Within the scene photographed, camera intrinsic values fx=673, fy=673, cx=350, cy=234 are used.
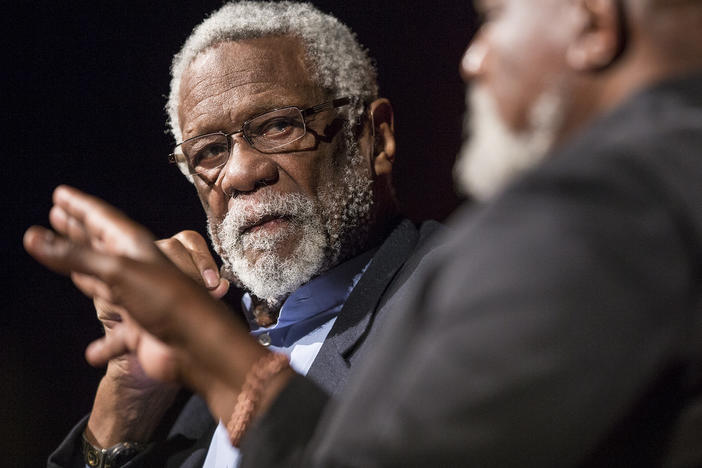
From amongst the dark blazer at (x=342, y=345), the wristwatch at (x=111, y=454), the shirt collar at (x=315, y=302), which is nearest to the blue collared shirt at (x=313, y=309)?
the shirt collar at (x=315, y=302)

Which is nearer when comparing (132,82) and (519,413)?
(519,413)

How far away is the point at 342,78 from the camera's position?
201cm

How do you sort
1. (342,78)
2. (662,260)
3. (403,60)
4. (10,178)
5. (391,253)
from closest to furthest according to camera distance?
(662,260)
(391,253)
(342,78)
(10,178)
(403,60)

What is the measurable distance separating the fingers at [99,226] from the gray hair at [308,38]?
1148mm

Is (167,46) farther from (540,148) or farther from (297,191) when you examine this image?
(540,148)

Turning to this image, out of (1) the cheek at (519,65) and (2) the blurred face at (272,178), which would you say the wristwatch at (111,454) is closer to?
(2) the blurred face at (272,178)

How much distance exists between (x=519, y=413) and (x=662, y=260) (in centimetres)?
17

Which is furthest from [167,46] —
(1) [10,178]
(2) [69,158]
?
(1) [10,178]

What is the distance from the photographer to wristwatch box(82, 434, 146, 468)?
1.75m

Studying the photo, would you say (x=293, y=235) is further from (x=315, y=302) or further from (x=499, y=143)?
(x=499, y=143)

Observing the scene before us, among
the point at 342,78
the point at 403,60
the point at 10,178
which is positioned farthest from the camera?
the point at 403,60

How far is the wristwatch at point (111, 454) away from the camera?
5.76 ft

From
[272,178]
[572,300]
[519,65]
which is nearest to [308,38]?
[272,178]

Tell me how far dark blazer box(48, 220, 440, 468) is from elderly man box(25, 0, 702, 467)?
0.73 m
